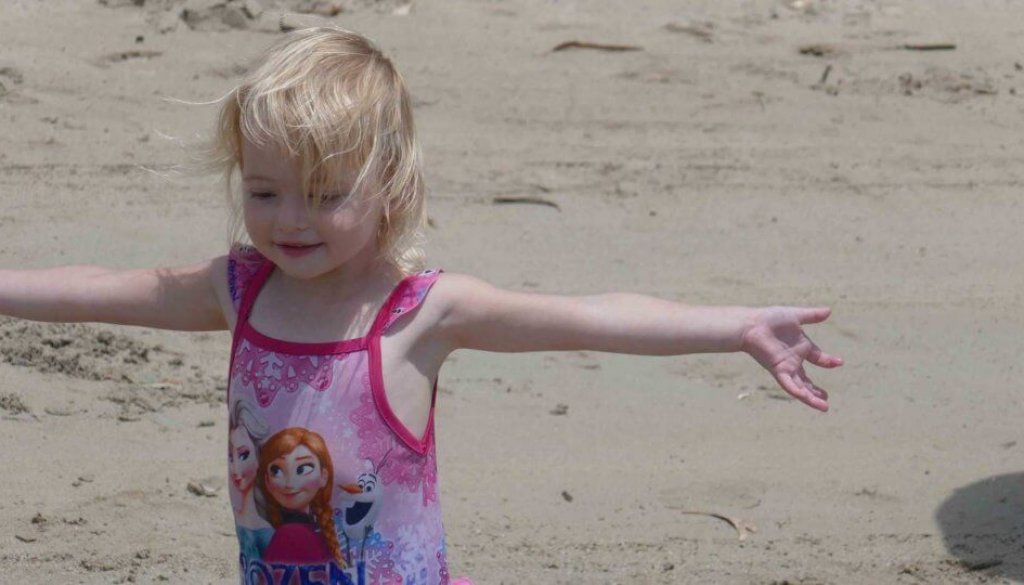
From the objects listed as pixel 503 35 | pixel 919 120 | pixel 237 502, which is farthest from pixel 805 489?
pixel 503 35

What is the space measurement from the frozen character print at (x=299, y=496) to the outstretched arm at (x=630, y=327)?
0.86ft

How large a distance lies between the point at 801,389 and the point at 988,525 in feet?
6.74

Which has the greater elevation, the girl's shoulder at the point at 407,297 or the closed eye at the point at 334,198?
the closed eye at the point at 334,198

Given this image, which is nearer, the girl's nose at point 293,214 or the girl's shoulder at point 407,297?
the girl's nose at point 293,214

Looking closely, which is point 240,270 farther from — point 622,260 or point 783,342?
point 622,260

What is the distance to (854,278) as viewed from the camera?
19.1 ft

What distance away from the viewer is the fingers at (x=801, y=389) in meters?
2.38

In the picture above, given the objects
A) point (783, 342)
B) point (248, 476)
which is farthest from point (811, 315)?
point (248, 476)

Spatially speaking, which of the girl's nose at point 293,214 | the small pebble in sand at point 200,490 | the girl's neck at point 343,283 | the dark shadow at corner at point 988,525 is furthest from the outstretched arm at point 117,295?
the dark shadow at corner at point 988,525

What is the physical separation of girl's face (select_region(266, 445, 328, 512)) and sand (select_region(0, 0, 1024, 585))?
0.56m

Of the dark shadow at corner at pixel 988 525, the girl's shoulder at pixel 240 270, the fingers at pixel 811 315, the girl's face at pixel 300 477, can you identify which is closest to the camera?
the fingers at pixel 811 315

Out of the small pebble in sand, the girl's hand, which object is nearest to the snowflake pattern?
the girl's hand

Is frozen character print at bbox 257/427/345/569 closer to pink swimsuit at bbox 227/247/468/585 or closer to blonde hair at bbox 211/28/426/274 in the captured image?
pink swimsuit at bbox 227/247/468/585

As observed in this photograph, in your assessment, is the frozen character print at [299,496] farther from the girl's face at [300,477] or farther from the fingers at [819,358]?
the fingers at [819,358]
